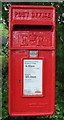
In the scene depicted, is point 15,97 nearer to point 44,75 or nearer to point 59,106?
point 44,75

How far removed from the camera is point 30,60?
295cm

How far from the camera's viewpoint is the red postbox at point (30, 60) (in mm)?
2941

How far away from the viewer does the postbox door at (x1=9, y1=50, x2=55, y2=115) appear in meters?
2.95

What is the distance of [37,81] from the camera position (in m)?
2.96

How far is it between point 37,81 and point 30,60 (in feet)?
1.01

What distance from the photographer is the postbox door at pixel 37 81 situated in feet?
9.69

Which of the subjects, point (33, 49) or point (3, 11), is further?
point (3, 11)

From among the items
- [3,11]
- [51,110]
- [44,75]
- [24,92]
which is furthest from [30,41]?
[3,11]

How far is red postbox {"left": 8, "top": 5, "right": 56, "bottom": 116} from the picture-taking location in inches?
116

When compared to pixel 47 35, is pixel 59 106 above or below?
below

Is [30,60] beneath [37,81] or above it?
above

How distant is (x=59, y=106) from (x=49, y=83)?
1.14 m

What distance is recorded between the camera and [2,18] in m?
4.10

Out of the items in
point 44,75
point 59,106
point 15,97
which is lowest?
point 59,106
